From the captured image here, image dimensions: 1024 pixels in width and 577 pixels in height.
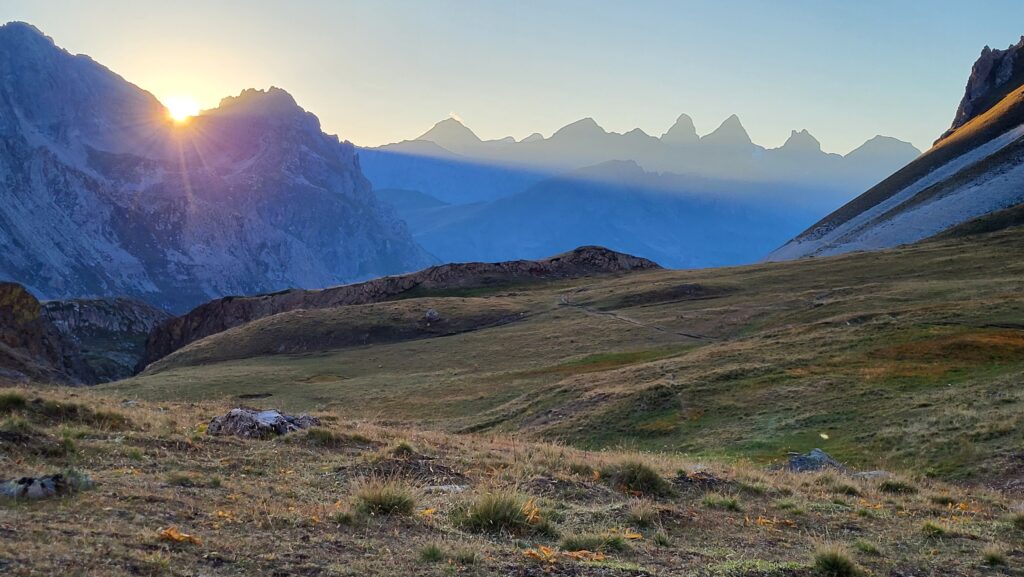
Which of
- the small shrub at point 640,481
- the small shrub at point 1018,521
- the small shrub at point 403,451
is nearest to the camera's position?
the small shrub at point 1018,521

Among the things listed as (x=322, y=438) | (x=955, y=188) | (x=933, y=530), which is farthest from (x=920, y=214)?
(x=322, y=438)

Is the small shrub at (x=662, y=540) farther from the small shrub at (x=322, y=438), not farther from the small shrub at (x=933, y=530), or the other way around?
the small shrub at (x=322, y=438)

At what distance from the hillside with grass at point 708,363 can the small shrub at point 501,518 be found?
1624 cm

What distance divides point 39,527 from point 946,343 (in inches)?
1574

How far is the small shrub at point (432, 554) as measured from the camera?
342 inches

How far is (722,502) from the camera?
14.2m

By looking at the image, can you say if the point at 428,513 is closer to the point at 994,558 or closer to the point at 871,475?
the point at 994,558

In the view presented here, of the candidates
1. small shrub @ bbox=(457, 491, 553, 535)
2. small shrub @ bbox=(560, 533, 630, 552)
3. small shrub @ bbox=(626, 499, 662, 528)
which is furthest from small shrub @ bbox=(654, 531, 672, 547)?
small shrub @ bbox=(457, 491, 553, 535)

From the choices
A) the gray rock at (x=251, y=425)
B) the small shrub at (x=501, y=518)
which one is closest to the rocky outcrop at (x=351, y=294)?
the gray rock at (x=251, y=425)

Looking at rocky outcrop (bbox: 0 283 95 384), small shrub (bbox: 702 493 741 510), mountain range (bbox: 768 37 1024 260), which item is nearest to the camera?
small shrub (bbox: 702 493 741 510)

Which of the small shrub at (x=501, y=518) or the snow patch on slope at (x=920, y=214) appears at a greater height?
the snow patch on slope at (x=920, y=214)

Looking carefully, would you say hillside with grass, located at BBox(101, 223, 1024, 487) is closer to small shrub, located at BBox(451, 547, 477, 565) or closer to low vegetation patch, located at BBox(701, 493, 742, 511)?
low vegetation patch, located at BBox(701, 493, 742, 511)

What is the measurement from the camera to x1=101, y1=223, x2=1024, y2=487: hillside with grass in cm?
2659

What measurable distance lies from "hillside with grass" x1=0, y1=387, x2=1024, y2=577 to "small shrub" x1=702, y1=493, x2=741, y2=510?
0.27 ft
